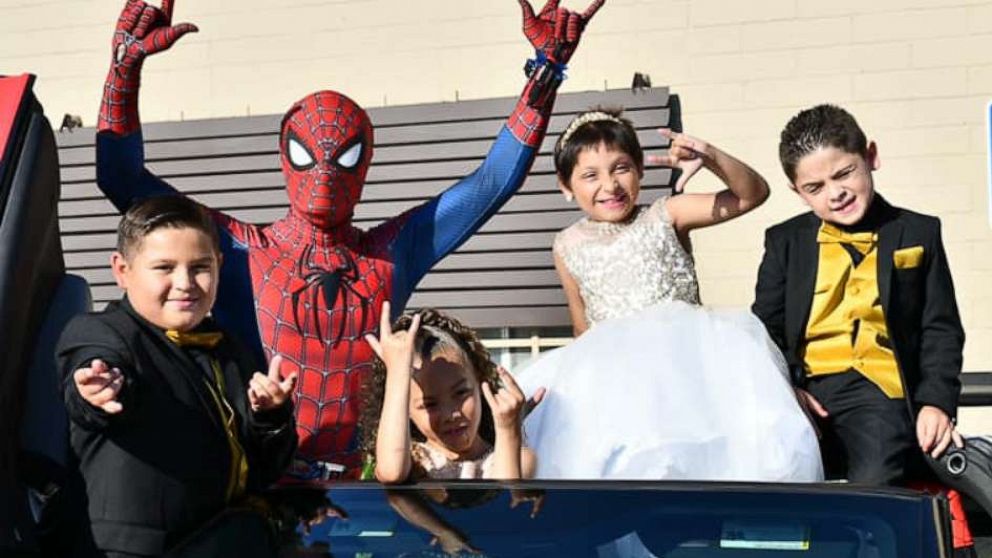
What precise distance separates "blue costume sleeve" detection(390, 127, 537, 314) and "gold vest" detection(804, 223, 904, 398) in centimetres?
85

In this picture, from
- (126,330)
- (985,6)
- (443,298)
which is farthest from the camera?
(443,298)

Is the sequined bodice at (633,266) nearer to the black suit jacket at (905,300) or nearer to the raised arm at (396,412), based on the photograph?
the black suit jacket at (905,300)

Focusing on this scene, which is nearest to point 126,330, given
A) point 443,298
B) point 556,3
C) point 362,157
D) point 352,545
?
point 352,545

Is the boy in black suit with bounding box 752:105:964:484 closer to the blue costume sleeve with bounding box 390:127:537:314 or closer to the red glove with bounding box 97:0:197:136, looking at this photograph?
the blue costume sleeve with bounding box 390:127:537:314

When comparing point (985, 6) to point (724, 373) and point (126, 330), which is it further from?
point (126, 330)

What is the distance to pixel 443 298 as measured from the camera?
7.86 m

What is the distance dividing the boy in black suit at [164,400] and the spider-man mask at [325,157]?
1.04 m

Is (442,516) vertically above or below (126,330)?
below

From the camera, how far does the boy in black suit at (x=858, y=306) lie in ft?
12.0

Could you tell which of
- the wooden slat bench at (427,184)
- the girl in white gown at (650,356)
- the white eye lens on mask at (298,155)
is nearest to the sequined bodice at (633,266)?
the girl in white gown at (650,356)

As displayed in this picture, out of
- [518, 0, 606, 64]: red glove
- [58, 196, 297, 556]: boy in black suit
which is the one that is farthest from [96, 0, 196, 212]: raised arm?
[58, 196, 297, 556]: boy in black suit

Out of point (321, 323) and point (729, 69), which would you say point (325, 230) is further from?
point (729, 69)

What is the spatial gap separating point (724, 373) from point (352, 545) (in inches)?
52.7

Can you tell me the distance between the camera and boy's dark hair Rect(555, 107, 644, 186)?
13.4 feet
